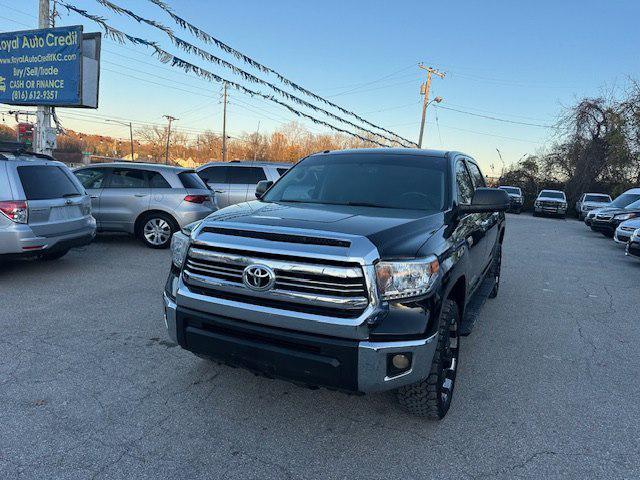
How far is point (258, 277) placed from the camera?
102 inches

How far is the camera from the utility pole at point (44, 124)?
11.5m

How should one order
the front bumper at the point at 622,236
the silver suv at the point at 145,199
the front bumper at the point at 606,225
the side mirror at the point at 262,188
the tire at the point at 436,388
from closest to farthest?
the tire at the point at 436,388
the side mirror at the point at 262,188
the silver suv at the point at 145,199
the front bumper at the point at 622,236
the front bumper at the point at 606,225

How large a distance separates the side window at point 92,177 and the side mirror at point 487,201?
7608 millimetres

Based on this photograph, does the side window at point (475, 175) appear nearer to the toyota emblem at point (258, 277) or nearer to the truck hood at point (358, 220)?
the truck hood at point (358, 220)

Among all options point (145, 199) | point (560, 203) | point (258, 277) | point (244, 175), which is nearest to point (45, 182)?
point (145, 199)

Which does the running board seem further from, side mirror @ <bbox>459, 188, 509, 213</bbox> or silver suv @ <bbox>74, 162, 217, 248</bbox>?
silver suv @ <bbox>74, 162, 217, 248</bbox>

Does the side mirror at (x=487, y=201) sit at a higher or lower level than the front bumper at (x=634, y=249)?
higher

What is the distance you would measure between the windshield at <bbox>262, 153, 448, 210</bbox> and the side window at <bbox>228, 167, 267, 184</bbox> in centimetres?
678

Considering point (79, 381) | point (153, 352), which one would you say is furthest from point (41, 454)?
point (153, 352)

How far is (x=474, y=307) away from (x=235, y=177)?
26.4 feet

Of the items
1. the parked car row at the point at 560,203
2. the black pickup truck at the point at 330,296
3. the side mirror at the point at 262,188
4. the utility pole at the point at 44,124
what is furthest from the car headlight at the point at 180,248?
the parked car row at the point at 560,203

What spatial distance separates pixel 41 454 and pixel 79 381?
0.88m

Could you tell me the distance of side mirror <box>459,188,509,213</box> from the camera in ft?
11.9

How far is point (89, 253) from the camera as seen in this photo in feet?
26.9
